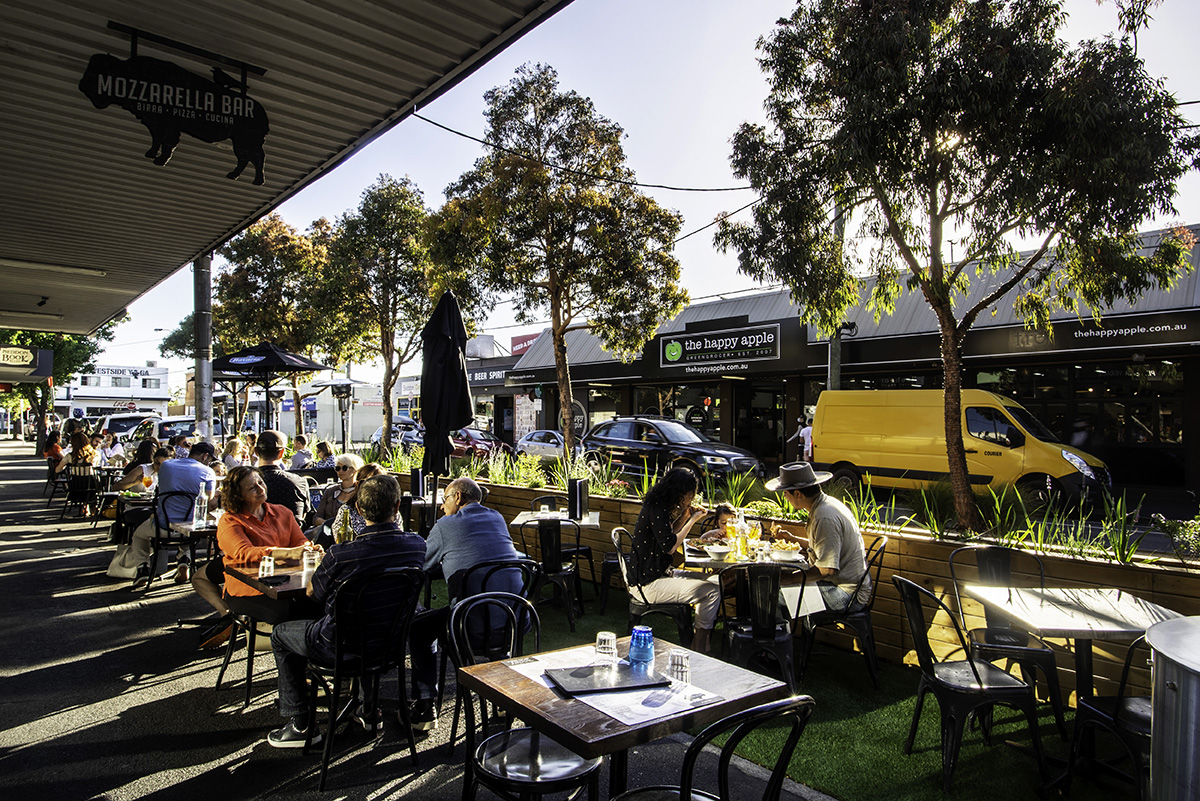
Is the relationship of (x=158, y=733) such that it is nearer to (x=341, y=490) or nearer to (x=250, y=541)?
(x=250, y=541)

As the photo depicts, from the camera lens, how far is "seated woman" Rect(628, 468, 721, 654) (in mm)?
4758

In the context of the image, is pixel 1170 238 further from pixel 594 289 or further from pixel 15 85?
pixel 15 85

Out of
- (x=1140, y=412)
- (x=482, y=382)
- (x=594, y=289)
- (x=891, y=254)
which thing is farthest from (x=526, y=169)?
(x=482, y=382)

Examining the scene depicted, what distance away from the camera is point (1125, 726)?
9.73ft

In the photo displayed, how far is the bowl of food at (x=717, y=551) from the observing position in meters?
4.76

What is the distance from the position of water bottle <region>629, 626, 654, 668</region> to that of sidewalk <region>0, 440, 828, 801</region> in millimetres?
1106

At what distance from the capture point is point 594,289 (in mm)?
12633

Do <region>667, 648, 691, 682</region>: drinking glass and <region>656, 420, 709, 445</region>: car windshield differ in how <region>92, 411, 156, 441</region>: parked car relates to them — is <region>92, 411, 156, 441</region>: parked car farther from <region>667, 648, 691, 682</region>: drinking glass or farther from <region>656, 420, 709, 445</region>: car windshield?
<region>667, 648, 691, 682</region>: drinking glass

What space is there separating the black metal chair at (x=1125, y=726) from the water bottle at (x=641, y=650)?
6.27 feet

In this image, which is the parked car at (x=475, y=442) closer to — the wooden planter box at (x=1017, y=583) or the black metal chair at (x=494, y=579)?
the wooden planter box at (x=1017, y=583)

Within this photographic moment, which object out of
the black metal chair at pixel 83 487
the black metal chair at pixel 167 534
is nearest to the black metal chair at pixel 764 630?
the black metal chair at pixel 167 534

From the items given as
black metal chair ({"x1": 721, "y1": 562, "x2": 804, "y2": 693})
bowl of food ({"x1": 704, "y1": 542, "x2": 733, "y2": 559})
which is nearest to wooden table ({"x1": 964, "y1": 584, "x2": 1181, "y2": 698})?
black metal chair ({"x1": 721, "y1": 562, "x2": 804, "y2": 693})

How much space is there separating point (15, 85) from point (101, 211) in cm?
275

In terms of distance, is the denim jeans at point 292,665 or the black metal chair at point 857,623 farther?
the black metal chair at point 857,623
